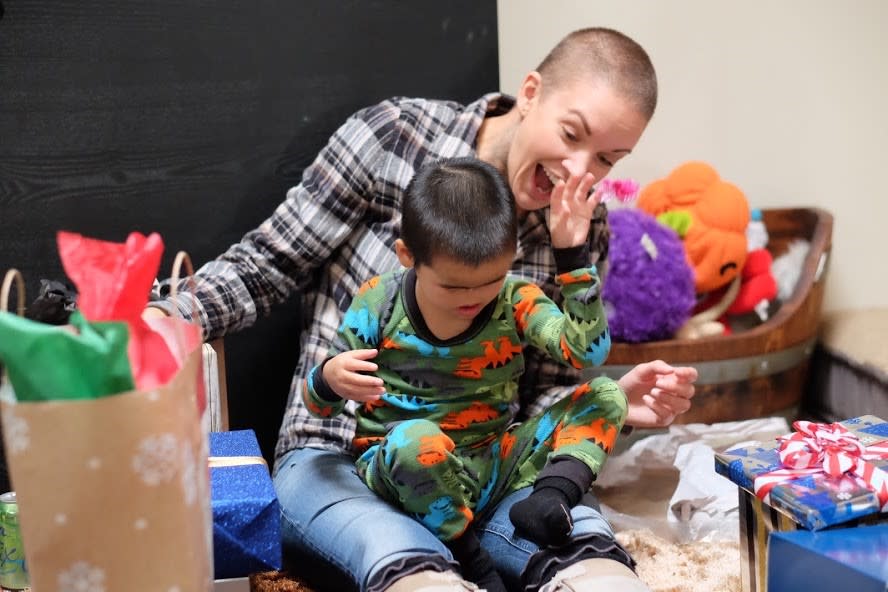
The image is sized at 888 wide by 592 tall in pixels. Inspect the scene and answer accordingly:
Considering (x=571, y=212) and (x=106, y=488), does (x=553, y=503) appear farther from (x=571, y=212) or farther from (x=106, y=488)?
(x=106, y=488)

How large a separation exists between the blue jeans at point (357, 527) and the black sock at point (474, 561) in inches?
1.3

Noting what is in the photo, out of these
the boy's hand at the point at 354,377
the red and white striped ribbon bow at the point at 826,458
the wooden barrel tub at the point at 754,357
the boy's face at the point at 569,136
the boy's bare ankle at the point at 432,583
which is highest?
the boy's face at the point at 569,136

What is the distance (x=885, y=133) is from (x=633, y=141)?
3.66 feet

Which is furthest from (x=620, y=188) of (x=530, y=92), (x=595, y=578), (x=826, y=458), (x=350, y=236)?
(x=595, y=578)

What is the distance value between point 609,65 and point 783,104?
36.6 inches

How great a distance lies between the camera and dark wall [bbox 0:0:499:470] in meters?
1.49

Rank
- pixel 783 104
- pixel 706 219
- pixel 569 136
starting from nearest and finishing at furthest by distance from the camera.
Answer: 1. pixel 569 136
2. pixel 706 219
3. pixel 783 104

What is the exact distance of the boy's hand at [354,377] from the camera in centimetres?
110

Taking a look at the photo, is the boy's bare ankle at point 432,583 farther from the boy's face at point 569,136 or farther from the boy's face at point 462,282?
the boy's face at point 569,136

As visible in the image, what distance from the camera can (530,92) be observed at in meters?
1.40

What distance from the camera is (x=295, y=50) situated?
5.32 feet

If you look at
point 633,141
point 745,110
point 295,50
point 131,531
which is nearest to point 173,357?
point 131,531

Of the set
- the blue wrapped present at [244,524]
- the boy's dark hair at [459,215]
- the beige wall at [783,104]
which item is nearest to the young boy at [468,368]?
the boy's dark hair at [459,215]

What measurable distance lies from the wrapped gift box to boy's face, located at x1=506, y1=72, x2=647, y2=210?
1.70ft
